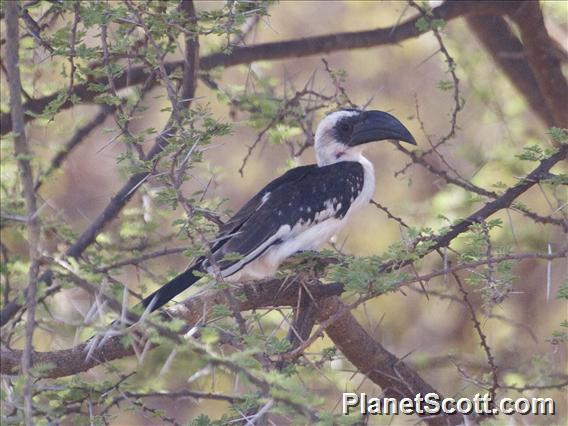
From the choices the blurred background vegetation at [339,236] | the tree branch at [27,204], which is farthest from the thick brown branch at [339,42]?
the tree branch at [27,204]

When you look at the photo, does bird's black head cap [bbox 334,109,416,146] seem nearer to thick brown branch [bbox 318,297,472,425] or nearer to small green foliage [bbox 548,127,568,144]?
thick brown branch [bbox 318,297,472,425]

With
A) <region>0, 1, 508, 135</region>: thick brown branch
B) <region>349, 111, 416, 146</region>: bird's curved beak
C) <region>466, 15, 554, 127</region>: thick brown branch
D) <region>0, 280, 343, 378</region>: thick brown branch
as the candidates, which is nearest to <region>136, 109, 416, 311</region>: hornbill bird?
<region>349, 111, 416, 146</region>: bird's curved beak

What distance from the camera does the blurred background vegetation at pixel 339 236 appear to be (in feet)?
9.73

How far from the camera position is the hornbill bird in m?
A: 3.88

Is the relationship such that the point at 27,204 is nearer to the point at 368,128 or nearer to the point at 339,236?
the point at 368,128

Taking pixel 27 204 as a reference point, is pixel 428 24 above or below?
above

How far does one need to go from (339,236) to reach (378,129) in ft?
8.38

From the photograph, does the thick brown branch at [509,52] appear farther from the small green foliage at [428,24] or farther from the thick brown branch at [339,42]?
the small green foliage at [428,24]

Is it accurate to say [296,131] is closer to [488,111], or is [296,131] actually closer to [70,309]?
[70,309]

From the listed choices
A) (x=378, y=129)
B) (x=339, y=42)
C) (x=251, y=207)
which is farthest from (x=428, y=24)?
(x=251, y=207)

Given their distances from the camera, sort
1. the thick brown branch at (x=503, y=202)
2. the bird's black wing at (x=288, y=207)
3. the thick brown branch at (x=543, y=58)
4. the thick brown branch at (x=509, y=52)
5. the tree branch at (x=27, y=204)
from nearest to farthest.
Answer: the tree branch at (x=27, y=204), the thick brown branch at (x=503, y=202), the bird's black wing at (x=288, y=207), the thick brown branch at (x=543, y=58), the thick brown branch at (x=509, y=52)

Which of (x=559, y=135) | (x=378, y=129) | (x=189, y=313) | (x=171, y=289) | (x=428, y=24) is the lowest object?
(x=189, y=313)

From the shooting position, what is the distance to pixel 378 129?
4422mm

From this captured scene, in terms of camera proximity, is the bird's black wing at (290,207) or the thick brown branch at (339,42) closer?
the bird's black wing at (290,207)
